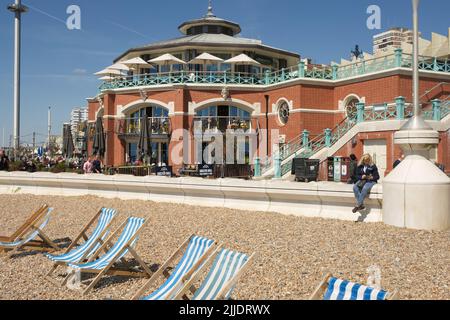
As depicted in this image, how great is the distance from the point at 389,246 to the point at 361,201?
190 cm

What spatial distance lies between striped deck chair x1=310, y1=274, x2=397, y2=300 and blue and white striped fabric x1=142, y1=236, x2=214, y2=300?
154 centimetres

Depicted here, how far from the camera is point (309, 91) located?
25.3 m

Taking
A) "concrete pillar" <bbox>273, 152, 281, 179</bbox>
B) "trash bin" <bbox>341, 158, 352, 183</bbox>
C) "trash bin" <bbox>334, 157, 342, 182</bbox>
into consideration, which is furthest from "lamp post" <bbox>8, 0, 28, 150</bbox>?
"trash bin" <bbox>341, 158, 352, 183</bbox>

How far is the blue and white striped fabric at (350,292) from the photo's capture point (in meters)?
3.39

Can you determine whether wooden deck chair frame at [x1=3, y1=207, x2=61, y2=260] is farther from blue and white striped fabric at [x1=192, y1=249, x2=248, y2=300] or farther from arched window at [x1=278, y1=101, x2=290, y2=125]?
arched window at [x1=278, y1=101, x2=290, y2=125]

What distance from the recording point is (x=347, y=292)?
3.58 metres

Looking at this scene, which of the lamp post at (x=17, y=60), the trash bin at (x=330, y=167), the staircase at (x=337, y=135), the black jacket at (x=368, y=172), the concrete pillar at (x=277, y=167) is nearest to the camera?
the black jacket at (x=368, y=172)

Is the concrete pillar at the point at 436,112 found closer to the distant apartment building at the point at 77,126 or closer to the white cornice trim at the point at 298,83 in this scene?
the white cornice trim at the point at 298,83

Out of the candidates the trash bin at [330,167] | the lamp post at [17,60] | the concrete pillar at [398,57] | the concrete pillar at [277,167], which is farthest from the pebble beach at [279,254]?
the concrete pillar at [398,57]

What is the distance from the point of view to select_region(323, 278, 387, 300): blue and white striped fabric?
339cm

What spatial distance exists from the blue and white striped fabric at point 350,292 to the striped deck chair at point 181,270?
155cm

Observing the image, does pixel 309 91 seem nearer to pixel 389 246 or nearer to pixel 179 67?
pixel 179 67
